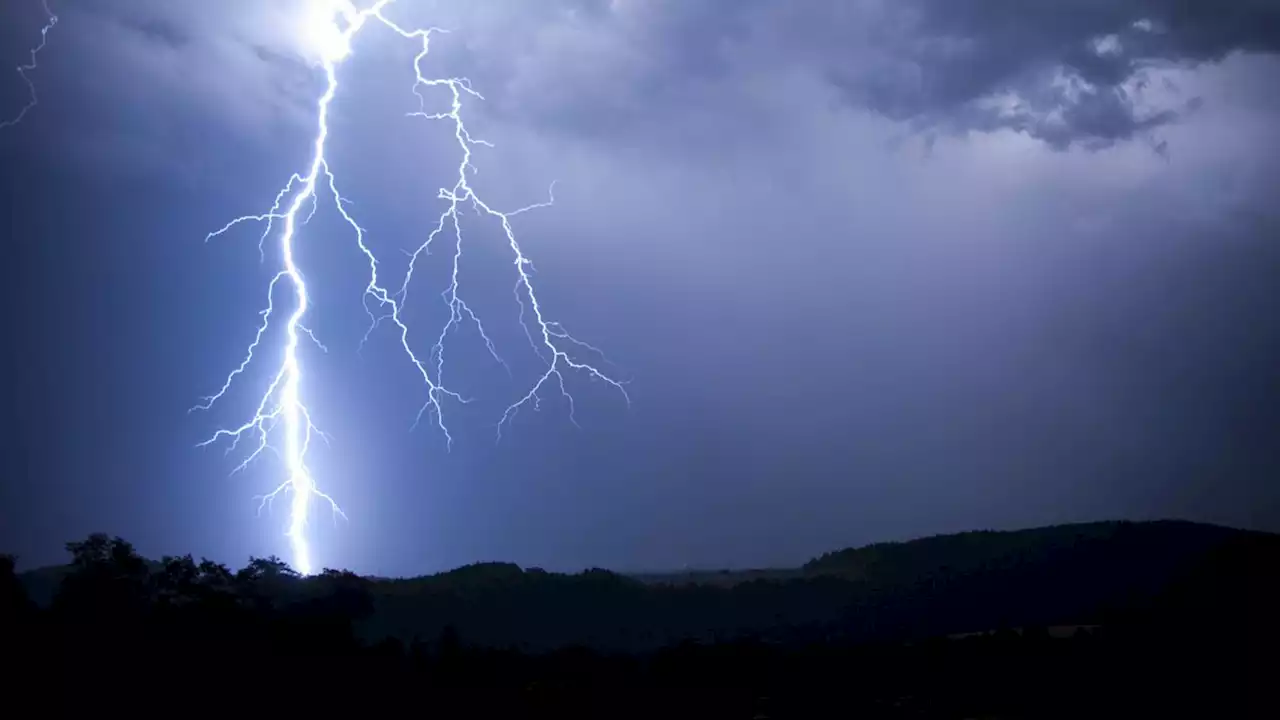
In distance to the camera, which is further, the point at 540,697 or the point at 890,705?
the point at 890,705

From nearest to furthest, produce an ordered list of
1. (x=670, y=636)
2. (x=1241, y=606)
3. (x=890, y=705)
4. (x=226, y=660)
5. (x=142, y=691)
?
(x=142, y=691), (x=226, y=660), (x=890, y=705), (x=1241, y=606), (x=670, y=636)

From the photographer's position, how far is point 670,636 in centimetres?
2892

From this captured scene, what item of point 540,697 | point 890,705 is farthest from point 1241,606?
point 540,697

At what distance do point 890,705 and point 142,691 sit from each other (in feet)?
31.8

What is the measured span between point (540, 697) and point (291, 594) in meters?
9.98

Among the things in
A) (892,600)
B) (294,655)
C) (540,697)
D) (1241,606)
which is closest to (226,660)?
(294,655)

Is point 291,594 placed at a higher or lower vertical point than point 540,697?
higher

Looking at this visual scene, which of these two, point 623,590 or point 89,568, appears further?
point 623,590

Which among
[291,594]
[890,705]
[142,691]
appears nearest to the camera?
[142,691]

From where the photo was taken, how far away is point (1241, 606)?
45.3 feet

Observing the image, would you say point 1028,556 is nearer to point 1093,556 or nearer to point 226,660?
point 1093,556

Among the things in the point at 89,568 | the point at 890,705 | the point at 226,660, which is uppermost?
the point at 89,568

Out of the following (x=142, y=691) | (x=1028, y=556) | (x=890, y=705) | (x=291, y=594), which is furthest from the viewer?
(x=1028, y=556)

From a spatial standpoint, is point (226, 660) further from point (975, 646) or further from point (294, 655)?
point (975, 646)
